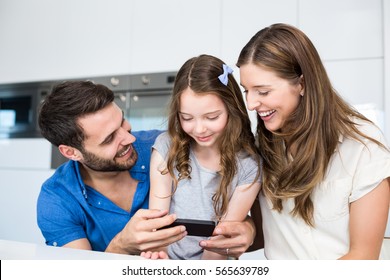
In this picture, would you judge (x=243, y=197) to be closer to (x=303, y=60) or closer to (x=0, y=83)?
(x=303, y=60)

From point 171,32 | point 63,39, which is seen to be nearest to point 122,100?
point 171,32

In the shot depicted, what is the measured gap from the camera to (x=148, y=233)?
1143mm

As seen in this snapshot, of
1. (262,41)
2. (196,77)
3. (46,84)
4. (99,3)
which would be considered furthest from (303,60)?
(46,84)

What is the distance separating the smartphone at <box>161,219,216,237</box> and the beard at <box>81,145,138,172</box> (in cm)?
45

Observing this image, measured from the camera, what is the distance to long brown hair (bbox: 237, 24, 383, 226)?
110 centimetres

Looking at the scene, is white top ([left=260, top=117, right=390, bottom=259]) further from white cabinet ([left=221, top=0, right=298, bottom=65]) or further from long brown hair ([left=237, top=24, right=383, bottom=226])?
white cabinet ([left=221, top=0, right=298, bottom=65])

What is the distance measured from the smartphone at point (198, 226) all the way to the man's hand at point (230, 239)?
0.03m

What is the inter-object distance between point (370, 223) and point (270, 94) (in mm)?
427

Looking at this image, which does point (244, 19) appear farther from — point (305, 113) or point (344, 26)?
point (305, 113)

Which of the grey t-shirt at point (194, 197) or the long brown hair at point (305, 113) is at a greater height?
the long brown hair at point (305, 113)

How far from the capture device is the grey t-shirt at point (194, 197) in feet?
4.41

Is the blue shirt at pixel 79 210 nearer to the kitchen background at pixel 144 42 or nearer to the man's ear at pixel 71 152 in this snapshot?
the man's ear at pixel 71 152

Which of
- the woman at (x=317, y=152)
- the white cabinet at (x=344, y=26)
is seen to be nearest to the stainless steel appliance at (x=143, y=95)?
the white cabinet at (x=344, y=26)

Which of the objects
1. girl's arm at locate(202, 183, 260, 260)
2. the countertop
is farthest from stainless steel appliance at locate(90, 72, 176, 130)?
the countertop
